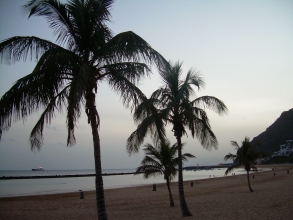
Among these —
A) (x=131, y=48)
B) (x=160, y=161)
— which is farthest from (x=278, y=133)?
(x=131, y=48)

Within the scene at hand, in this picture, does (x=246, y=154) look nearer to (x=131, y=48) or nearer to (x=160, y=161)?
(x=160, y=161)

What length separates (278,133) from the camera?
17662 centimetres

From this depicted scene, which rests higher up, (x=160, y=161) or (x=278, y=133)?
(x=278, y=133)

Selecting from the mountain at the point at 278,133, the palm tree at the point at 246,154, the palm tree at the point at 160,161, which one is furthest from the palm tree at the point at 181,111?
the mountain at the point at 278,133

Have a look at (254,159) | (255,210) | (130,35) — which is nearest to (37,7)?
(130,35)

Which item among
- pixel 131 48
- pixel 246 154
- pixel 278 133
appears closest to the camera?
pixel 131 48

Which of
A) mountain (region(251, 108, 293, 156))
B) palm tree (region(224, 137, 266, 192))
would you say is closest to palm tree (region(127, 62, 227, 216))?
palm tree (region(224, 137, 266, 192))

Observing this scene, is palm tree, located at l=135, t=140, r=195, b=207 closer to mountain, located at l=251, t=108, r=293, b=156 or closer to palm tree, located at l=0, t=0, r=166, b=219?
palm tree, located at l=0, t=0, r=166, b=219

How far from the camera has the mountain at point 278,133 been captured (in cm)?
16725

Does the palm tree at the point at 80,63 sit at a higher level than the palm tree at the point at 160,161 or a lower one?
higher

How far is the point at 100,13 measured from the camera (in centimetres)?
743

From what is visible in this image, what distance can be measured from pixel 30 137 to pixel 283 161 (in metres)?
154

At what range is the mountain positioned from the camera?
167250mm

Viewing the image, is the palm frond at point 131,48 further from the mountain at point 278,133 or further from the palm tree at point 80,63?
the mountain at point 278,133
